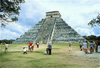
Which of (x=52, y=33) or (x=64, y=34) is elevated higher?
(x=52, y=33)

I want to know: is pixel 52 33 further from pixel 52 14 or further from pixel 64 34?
pixel 52 14

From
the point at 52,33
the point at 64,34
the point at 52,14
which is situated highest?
the point at 52,14

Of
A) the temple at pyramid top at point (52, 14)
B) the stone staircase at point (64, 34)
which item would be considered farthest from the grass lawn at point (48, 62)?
the temple at pyramid top at point (52, 14)

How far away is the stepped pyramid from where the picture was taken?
34.5 m

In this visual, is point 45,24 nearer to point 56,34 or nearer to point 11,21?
point 56,34

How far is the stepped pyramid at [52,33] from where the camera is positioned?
3453 cm

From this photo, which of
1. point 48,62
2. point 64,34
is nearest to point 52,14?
point 64,34

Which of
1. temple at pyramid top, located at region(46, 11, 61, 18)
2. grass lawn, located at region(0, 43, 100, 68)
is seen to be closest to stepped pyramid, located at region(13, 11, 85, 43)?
temple at pyramid top, located at region(46, 11, 61, 18)

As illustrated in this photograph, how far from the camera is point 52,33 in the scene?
125 feet

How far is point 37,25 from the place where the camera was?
1783 inches

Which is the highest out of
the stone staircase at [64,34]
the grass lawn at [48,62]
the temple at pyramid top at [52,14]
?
the temple at pyramid top at [52,14]

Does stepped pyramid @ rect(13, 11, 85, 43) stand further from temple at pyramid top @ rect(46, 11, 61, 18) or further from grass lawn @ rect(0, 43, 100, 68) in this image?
grass lawn @ rect(0, 43, 100, 68)

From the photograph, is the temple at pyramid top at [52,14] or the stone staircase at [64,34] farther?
the temple at pyramid top at [52,14]

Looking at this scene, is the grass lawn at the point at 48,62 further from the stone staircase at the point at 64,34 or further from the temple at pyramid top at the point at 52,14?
the temple at pyramid top at the point at 52,14
